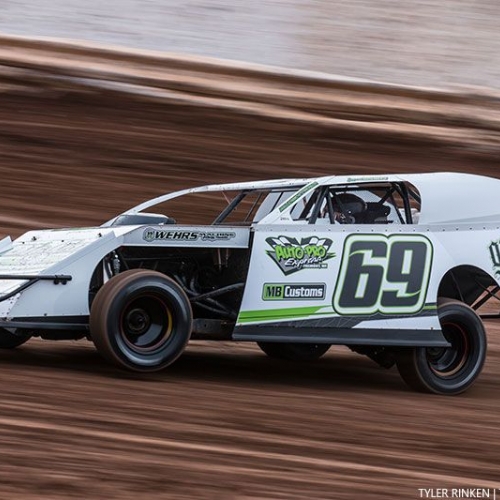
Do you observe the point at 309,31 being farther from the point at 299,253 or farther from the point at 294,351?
the point at 299,253

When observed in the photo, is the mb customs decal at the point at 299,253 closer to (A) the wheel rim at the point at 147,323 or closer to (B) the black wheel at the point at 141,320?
(B) the black wheel at the point at 141,320

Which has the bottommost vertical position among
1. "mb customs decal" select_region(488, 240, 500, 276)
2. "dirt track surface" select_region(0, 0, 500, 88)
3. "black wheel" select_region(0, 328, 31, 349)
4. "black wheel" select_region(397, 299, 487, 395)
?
"black wheel" select_region(0, 328, 31, 349)

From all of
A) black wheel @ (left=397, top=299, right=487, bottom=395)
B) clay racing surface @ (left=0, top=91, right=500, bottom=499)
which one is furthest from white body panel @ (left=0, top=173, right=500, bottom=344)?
clay racing surface @ (left=0, top=91, right=500, bottom=499)

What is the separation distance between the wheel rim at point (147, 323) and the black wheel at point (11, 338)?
135 cm

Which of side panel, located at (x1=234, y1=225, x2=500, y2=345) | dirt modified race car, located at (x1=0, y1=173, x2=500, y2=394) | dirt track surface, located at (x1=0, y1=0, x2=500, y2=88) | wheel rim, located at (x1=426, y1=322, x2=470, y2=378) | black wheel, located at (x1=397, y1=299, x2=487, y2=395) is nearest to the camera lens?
dirt modified race car, located at (x1=0, y1=173, x2=500, y2=394)

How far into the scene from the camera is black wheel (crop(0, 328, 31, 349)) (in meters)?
8.95

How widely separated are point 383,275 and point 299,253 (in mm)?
698

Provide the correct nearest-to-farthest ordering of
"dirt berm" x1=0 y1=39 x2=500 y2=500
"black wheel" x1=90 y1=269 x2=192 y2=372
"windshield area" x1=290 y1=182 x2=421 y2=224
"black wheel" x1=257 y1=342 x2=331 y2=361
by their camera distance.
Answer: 1. "dirt berm" x1=0 y1=39 x2=500 y2=500
2. "black wheel" x1=90 y1=269 x2=192 y2=372
3. "windshield area" x1=290 y1=182 x2=421 y2=224
4. "black wheel" x1=257 y1=342 x2=331 y2=361

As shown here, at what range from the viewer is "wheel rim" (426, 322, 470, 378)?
8.94 meters

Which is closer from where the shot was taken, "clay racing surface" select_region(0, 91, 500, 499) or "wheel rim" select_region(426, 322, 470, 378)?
"clay racing surface" select_region(0, 91, 500, 499)

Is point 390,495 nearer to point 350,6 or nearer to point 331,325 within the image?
point 331,325

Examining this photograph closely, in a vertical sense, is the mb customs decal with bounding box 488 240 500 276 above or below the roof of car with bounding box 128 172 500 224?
below

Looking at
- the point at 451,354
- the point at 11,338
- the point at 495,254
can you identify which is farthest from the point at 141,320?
the point at 495,254

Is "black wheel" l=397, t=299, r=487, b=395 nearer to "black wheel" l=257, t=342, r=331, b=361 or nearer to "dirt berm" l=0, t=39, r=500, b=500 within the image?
"dirt berm" l=0, t=39, r=500, b=500
